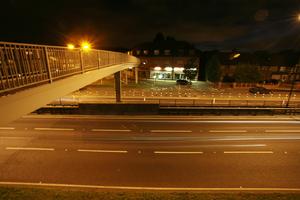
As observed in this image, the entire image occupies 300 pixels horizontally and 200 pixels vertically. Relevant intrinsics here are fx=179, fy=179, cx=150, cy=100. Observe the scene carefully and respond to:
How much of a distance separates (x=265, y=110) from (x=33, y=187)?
67.4ft

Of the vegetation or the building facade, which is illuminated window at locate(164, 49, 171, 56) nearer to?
the building facade

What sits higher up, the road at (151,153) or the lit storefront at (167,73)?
the lit storefront at (167,73)

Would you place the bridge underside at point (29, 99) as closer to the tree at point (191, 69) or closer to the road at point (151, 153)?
the road at point (151, 153)

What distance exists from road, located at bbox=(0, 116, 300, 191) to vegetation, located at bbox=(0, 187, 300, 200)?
770mm

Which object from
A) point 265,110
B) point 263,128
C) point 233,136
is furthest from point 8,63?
point 265,110

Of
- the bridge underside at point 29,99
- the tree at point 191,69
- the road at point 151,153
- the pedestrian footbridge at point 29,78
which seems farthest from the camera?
the tree at point 191,69

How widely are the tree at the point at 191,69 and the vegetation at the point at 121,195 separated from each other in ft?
125

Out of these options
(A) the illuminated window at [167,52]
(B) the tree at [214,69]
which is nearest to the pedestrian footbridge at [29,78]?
(B) the tree at [214,69]

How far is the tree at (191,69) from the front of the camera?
43.5 metres

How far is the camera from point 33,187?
754cm

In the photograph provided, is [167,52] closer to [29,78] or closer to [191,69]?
[191,69]

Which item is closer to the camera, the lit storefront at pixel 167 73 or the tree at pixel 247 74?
the tree at pixel 247 74

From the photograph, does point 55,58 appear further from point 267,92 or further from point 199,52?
point 199,52

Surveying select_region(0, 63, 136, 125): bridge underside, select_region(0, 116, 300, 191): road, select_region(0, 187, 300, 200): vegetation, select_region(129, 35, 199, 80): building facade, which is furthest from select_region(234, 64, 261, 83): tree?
select_region(0, 63, 136, 125): bridge underside
